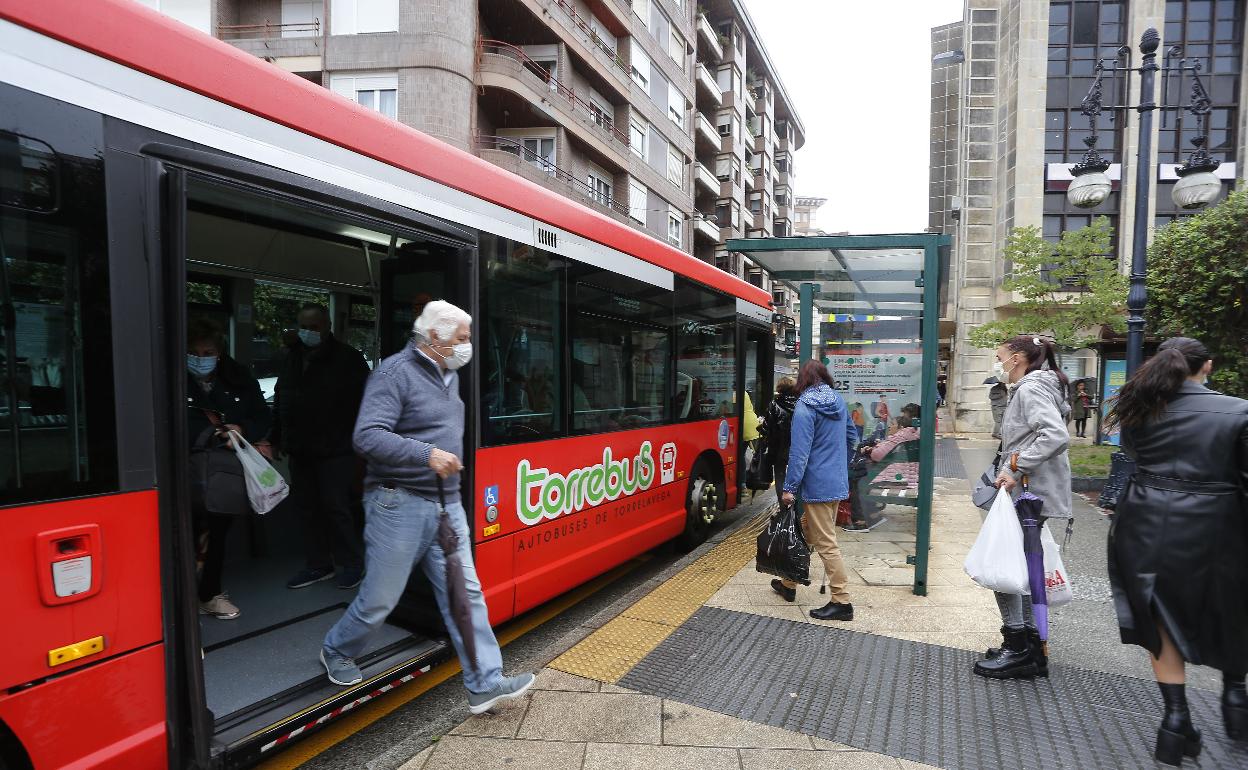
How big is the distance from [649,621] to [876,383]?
3.77m

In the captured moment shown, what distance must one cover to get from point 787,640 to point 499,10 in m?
22.9

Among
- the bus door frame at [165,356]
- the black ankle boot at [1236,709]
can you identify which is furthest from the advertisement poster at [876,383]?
the bus door frame at [165,356]

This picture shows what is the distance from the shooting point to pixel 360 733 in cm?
328

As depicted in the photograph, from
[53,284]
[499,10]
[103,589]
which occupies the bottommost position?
[103,589]

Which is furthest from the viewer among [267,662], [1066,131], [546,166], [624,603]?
[546,166]

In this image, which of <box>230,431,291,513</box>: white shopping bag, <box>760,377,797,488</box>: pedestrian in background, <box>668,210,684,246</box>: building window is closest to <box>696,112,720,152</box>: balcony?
<box>668,210,684,246</box>: building window

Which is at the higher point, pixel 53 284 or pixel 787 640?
pixel 53 284

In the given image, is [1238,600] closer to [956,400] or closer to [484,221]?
[484,221]

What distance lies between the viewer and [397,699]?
3650 millimetres

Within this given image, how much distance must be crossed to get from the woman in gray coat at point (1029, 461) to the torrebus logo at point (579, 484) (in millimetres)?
2601

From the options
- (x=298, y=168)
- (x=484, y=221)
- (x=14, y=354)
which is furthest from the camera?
(x=484, y=221)

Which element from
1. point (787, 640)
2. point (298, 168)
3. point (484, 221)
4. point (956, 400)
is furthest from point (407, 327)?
point (956, 400)

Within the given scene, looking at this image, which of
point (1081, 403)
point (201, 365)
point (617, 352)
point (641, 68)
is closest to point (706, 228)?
point (641, 68)

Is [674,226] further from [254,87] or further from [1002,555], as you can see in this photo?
[254,87]
